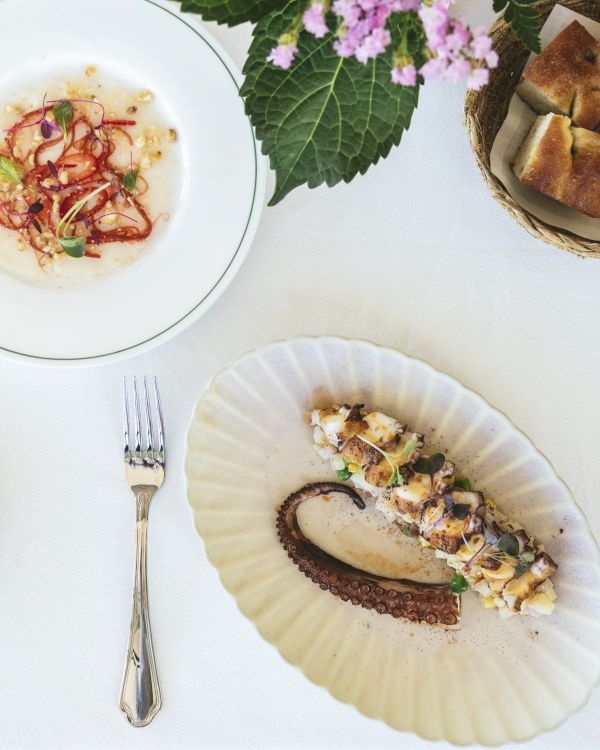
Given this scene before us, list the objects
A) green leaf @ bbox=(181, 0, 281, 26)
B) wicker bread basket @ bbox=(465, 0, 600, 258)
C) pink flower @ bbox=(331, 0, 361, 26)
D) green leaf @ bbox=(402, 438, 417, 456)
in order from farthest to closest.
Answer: green leaf @ bbox=(402, 438, 417, 456), wicker bread basket @ bbox=(465, 0, 600, 258), green leaf @ bbox=(181, 0, 281, 26), pink flower @ bbox=(331, 0, 361, 26)

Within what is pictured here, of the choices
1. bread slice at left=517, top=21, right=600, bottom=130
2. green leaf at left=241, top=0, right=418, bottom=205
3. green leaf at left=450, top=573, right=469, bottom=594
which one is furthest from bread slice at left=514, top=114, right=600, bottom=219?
green leaf at left=450, top=573, right=469, bottom=594

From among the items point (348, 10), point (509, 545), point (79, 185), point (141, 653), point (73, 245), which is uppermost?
point (348, 10)

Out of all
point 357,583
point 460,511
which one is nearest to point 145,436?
point 357,583

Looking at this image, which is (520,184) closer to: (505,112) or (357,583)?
(505,112)

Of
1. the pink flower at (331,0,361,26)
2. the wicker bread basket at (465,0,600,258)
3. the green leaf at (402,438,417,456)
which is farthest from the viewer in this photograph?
the green leaf at (402,438,417,456)

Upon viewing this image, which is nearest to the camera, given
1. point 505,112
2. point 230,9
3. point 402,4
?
point 402,4

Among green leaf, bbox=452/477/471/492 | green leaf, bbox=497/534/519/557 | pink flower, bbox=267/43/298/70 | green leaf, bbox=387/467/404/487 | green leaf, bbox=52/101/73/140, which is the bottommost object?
green leaf, bbox=497/534/519/557

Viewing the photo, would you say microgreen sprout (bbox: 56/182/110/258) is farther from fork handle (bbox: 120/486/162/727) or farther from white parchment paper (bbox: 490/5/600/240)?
white parchment paper (bbox: 490/5/600/240)
